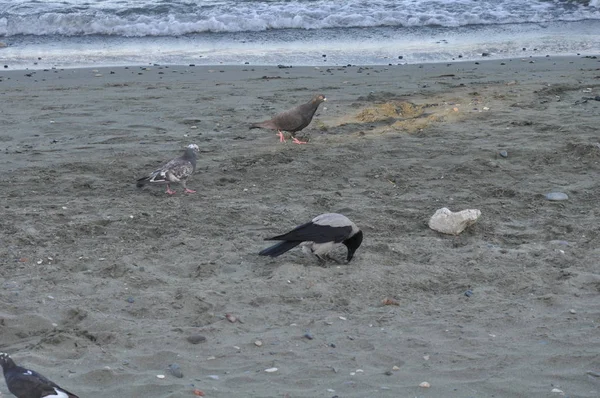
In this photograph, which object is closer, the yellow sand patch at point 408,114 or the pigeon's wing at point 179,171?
the pigeon's wing at point 179,171

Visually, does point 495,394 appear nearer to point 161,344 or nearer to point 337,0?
point 161,344

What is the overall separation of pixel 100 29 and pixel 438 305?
13.8 metres

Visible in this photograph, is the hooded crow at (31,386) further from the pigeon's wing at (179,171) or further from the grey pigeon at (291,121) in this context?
the grey pigeon at (291,121)

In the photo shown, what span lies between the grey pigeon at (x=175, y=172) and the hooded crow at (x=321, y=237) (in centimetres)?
166

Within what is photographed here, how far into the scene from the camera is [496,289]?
536cm

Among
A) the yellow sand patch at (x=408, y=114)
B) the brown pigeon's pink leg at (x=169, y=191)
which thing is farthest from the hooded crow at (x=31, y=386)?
the yellow sand patch at (x=408, y=114)

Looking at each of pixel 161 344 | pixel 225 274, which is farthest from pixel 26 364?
pixel 225 274

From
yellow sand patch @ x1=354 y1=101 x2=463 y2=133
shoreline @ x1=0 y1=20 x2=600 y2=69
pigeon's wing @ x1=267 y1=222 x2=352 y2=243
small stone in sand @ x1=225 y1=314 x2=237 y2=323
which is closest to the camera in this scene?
small stone in sand @ x1=225 y1=314 x2=237 y2=323

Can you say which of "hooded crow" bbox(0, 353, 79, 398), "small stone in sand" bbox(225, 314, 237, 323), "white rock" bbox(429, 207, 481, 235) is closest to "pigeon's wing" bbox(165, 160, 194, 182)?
"white rock" bbox(429, 207, 481, 235)

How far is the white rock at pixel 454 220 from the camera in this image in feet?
20.5

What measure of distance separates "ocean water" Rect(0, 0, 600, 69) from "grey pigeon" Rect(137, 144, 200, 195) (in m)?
6.48

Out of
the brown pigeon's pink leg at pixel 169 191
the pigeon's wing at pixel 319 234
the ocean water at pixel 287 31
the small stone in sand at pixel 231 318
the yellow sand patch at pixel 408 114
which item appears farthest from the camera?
the ocean water at pixel 287 31

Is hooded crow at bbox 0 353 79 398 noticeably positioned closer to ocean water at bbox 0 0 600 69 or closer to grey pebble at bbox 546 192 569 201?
grey pebble at bbox 546 192 569 201

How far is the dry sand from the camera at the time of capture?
14.3 feet
